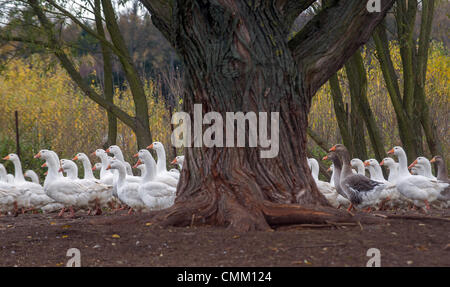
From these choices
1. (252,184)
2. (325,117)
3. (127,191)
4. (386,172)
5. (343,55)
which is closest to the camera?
(252,184)

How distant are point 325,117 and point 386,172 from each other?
10.2 feet

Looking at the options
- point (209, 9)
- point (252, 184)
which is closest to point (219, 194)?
point (252, 184)

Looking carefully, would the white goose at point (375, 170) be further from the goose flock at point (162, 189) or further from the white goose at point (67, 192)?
the white goose at point (67, 192)

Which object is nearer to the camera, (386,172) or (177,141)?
(386,172)

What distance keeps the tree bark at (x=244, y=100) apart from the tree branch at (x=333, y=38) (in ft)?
0.07

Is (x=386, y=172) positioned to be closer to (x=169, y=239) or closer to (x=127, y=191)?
(x=127, y=191)

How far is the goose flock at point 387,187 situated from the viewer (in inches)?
378

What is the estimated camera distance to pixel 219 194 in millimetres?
6449

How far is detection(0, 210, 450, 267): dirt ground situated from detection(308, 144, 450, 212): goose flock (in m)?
2.89

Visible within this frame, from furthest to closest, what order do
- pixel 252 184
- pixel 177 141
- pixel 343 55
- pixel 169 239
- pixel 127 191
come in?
pixel 177 141 < pixel 127 191 < pixel 343 55 < pixel 252 184 < pixel 169 239

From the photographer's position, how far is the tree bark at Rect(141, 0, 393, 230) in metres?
6.38

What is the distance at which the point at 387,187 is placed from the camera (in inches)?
420

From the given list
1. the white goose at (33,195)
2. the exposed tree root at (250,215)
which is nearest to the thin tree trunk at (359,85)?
the exposed tree root at (250,215)

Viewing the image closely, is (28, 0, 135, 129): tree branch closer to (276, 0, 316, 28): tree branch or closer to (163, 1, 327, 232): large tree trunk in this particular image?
(163, 1, 327, 232): large tree trunk
